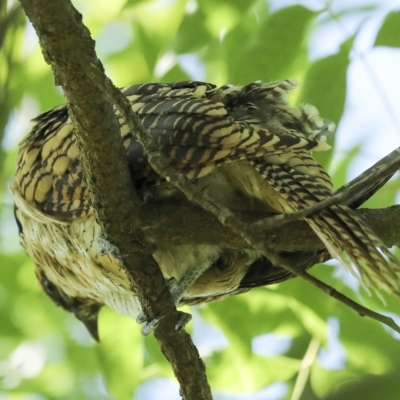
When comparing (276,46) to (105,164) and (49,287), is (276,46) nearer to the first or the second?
(105,164)

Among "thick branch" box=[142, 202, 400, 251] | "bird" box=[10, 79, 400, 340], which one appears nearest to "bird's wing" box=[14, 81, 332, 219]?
"bird" box=[10, 79, 400, 340]

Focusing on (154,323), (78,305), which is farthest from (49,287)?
(154,323)

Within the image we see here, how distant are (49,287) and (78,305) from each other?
166mm

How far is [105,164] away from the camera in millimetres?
1896

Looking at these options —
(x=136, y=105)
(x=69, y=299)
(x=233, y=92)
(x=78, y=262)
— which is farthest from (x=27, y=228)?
(x=233, y=92)

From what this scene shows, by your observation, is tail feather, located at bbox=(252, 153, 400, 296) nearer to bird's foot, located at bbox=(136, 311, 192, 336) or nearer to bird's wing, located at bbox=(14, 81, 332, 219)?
bird's wing, located at bbox=(14, 81, 332, 219)

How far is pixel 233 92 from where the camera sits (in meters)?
2.44

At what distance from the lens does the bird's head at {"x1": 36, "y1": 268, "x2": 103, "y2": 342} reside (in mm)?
3258

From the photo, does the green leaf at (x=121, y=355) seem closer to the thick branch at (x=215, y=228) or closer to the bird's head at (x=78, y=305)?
the bird's head at (x=78, y=305)

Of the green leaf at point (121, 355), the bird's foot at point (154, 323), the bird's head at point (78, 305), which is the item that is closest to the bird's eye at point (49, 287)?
the bird's head at point (78, 305)

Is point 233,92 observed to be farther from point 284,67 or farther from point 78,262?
point 78,262

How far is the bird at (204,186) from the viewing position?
201 centimetres

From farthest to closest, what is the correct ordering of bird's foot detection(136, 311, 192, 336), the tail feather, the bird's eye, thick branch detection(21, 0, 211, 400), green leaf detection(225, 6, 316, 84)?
the bird's eye
green leaf detection(225, 6, 316, 84)
bird's foot detection(136, 311, 192, 336)
the tail feather
thick branch detection(21, 0, 211, 400)

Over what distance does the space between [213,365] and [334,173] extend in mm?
1043
